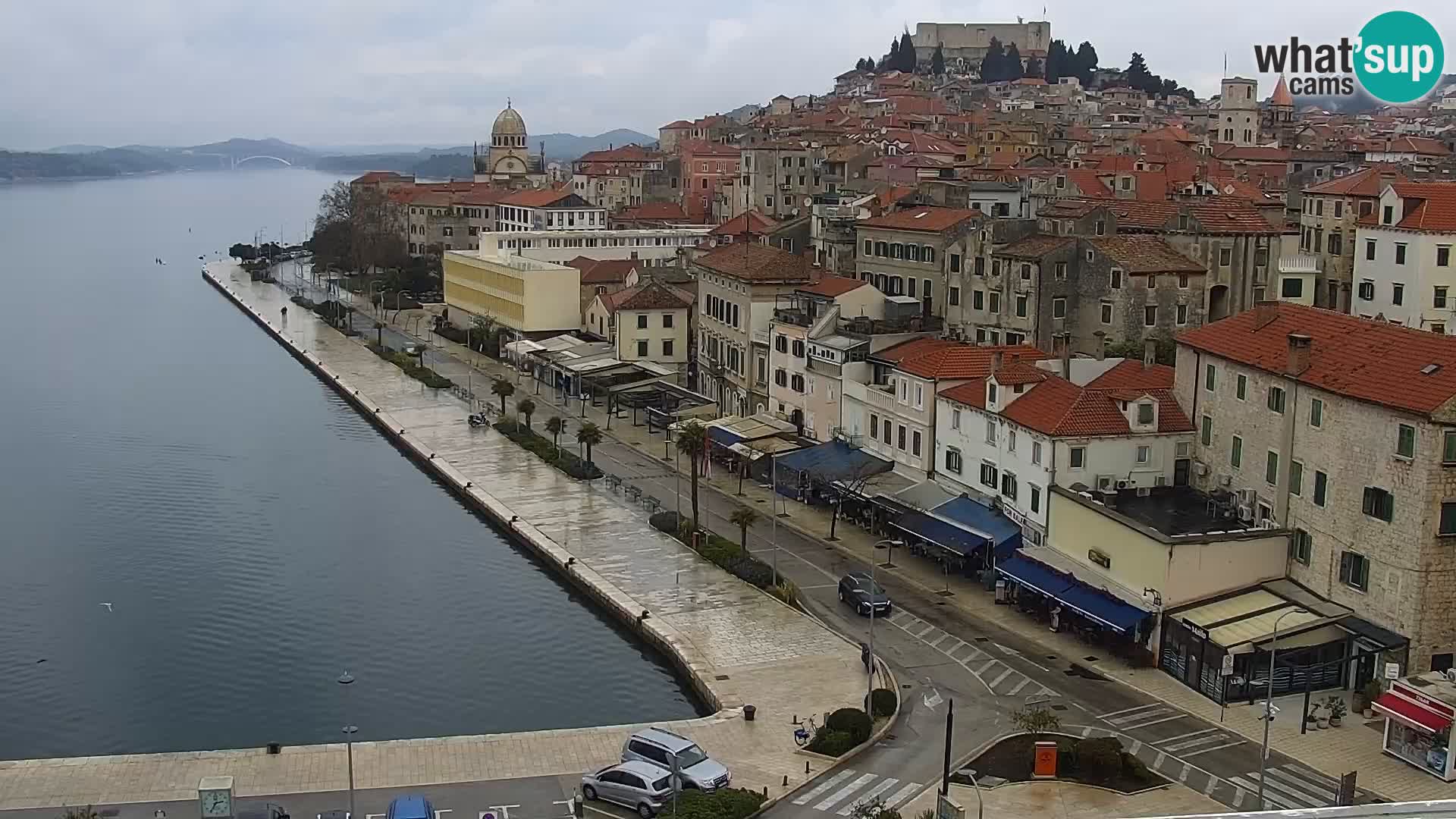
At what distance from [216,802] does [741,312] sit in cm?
3835

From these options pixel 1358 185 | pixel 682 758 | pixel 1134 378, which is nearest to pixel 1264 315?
pixel 1134 378

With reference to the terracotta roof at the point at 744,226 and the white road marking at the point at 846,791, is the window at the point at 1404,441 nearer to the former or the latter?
the white road marking at the point at 846,791

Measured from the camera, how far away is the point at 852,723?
96.3 feet

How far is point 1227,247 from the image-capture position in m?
53.5

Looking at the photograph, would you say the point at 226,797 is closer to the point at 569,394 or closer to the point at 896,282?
the point at 896,282

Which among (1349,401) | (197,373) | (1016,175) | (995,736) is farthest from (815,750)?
(197,373)

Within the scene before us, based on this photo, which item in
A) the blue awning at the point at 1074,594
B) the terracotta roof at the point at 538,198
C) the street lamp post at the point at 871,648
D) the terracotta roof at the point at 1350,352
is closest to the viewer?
the street lamp post at the point at 871,648

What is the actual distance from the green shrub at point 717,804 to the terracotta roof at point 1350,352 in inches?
631

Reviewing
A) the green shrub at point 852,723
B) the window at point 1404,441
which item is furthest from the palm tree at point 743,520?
the window at point 1404,441

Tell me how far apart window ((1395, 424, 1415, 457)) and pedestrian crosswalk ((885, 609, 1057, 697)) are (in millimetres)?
8779

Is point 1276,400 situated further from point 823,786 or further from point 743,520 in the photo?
point 823,786

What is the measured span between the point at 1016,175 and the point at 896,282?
22.1 m

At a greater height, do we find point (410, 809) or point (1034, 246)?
point (1034, 246)

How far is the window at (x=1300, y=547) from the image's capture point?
3434cm
